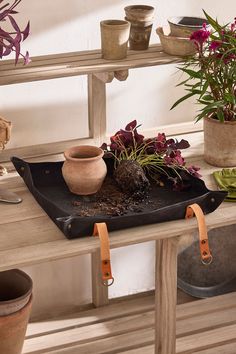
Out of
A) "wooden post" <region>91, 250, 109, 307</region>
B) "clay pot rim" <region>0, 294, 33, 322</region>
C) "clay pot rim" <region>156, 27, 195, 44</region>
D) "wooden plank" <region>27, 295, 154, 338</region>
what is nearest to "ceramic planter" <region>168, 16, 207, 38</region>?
"clay pot rim" <region>156, 27, 195, 44</region>

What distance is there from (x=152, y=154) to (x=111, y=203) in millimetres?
311

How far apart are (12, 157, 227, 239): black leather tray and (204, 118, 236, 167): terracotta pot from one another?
0.25m

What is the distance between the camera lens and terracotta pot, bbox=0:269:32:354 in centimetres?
323

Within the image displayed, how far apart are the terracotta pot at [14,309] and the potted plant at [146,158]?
0.59 m

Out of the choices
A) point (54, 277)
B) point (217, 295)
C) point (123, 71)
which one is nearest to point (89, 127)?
point (123, 71)

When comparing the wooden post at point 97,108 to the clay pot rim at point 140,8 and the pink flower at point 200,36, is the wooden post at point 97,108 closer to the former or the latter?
the clay pot rim at point 140,8

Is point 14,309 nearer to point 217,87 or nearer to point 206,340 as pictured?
point 206,340

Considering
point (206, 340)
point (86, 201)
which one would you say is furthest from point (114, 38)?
point (206, 340)

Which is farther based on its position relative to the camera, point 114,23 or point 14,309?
point 114,23

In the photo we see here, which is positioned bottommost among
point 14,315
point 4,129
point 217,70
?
point 14,315

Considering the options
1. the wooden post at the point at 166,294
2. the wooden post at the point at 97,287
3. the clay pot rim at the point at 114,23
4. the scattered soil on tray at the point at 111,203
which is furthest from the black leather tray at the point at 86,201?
the wooden post at the point at 97,287

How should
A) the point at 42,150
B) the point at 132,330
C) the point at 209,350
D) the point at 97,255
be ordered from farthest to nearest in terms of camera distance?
the point at 97,255
the point at 132,330
the point at 209,350
the point at 42,150

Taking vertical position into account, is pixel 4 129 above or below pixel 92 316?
above

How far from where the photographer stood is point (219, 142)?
3365 millimetres
